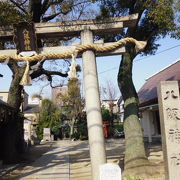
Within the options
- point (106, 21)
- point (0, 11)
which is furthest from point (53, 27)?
point (0, 11)

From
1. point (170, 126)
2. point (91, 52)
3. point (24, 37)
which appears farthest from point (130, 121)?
point (24, 37)

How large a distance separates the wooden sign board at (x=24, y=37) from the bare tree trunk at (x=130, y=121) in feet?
13.5

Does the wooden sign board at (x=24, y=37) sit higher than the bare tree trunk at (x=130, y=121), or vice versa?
the wooden sign board at (x=24, y=37)

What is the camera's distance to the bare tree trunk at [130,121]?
29.3ft

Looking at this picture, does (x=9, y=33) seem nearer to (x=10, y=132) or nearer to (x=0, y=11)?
(x=0, y=11)

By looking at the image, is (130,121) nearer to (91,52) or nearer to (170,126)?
(170,126)

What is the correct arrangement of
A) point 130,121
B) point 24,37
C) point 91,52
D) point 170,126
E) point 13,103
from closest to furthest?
point 170,126 < point 91,52 < point 24,37 < point 130,121 < point 13,103

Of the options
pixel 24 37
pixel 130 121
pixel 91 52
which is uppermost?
pixel 24 37

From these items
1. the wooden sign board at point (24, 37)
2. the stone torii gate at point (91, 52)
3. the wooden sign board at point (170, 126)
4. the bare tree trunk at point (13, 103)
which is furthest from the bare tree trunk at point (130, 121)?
the bare tree trunk at point (13, 103)

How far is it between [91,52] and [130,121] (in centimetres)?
360

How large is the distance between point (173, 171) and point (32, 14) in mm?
8149

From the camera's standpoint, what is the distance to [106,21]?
7270 millimetres

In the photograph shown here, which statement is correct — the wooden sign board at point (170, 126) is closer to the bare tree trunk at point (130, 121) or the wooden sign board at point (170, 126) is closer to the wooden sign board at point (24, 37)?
the bare tree trunk at point (130, 121)

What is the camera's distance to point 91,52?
6879 mm
